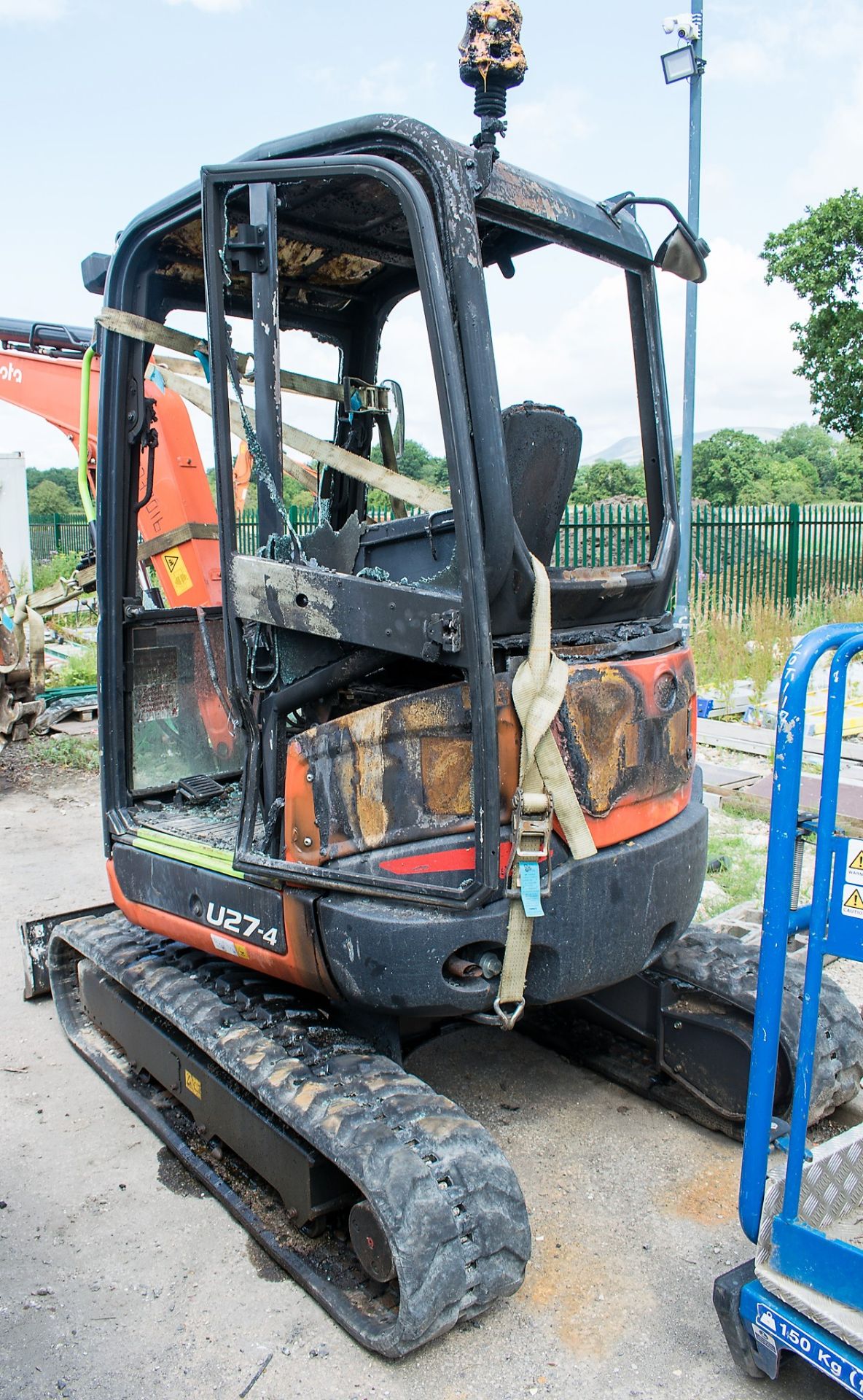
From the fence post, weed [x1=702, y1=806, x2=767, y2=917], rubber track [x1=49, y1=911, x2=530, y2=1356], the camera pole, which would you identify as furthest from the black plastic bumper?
the fence post

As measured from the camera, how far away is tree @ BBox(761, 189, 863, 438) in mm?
16953

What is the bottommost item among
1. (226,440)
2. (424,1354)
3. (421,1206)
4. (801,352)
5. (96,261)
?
(424,1354)

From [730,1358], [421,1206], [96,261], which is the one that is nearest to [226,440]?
[96,261]

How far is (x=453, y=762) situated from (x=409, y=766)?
12cm

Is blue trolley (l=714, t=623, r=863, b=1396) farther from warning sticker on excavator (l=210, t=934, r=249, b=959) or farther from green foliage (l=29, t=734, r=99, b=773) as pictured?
green foliage (l=29, t=734, r=99, b=773)

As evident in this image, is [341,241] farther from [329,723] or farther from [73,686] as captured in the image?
[73,686]

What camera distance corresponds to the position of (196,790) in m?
4.22

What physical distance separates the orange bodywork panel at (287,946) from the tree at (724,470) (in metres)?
21.6

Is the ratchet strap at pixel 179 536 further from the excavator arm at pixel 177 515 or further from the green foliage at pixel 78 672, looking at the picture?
the green foliage at pixel 78 672

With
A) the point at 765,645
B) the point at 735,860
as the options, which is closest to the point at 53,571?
the point at 765,645

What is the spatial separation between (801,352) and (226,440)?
17.5 meters

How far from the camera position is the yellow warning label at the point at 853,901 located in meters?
2.28

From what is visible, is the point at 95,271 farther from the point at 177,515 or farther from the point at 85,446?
the point at 177,515

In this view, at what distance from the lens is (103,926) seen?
14.3 ft
